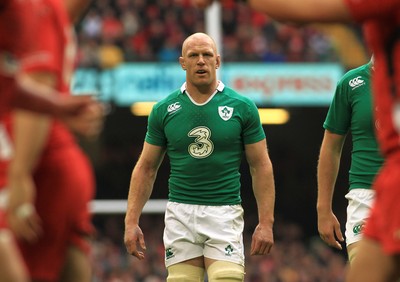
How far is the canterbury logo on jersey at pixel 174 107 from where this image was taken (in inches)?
321

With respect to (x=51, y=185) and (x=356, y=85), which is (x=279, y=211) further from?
(x=51, y=185)

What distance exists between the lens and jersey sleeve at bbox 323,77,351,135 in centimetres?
760

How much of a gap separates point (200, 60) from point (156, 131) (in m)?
0.59

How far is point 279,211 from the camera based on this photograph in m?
25.2

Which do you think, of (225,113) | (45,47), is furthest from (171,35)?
(45,47)

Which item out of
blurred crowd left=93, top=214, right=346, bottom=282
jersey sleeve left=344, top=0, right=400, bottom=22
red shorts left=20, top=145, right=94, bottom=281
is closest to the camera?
jersey sleeve left=344, top=0, right=400, bottom=22

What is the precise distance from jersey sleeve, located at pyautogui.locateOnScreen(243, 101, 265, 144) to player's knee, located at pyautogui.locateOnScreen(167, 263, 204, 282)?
959mm

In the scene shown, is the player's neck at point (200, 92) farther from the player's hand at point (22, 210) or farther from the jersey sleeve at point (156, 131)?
the player's hand at point (22, 210)

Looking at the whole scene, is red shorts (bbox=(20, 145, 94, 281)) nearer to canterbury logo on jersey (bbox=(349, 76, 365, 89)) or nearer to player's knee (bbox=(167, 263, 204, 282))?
player's knee (bbox=(167, 263, 204, 282))

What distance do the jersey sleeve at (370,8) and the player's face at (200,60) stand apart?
3.85 meters

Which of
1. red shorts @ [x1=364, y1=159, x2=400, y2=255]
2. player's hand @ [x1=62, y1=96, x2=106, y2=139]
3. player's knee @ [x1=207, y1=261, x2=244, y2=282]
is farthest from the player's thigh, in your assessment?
player's knee @ [x1=207, y1=261, x2=244, y2=282]

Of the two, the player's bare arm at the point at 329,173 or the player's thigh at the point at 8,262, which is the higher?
the player's thigh at the point at 8,262

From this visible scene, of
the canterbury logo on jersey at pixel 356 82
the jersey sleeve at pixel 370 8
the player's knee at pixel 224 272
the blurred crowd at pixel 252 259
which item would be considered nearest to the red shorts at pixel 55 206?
the jersey sleeve at pixel 370 8

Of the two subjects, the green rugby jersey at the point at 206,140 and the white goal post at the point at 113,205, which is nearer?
the green rugby jersey at the point at 206,140
